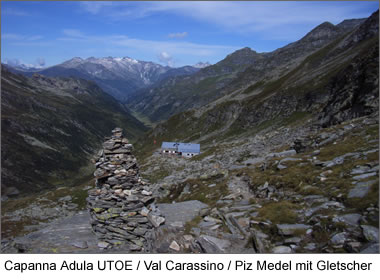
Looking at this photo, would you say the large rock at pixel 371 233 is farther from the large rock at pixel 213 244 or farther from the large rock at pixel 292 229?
the large rock at pixel 213 244

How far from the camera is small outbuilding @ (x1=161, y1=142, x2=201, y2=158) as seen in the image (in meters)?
104

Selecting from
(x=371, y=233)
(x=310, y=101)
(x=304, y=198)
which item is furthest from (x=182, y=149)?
(x=371, y=233)

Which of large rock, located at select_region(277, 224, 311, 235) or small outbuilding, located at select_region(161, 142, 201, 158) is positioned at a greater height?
large rock, located at select_region(277, 224, 311, 235)

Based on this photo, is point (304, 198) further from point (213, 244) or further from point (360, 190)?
point (213, 244)

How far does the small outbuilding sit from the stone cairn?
84079mm

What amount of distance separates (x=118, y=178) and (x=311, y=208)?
38.2ft

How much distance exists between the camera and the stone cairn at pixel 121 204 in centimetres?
1577

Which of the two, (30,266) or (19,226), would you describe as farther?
(19,226)

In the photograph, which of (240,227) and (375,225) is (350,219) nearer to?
(375,225)

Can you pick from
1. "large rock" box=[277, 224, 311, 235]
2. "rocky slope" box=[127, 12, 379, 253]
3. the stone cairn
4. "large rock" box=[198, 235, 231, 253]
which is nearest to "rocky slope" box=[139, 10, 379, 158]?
"rocky slope" box=[127, 12, 379, 253]

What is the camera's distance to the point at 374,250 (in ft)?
33.2

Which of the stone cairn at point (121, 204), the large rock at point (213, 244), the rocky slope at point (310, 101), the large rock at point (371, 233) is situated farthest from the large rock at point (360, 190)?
the rocky slope at point (310, 101)

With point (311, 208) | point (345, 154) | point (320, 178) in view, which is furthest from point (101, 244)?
point (345, 154)

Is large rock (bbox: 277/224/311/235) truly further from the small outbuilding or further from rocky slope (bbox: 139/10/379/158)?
the small outbuilding
